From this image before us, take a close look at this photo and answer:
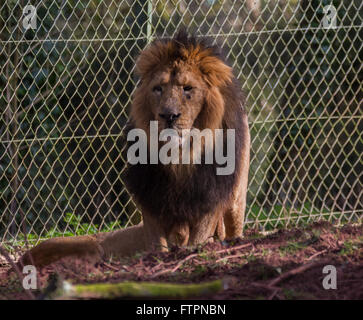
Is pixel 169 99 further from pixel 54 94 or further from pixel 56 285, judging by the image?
pixel 54 94

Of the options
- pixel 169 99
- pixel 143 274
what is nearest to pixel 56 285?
pixel 143 274

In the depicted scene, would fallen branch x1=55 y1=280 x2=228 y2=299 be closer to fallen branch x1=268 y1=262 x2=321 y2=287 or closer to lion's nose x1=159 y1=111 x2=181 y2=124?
fallen branch x1=268 y1=262 x2=321 y2=287

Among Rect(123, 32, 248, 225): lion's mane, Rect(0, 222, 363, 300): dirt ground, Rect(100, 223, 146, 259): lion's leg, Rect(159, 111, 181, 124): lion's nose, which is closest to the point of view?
Rect(0, 222, 363, 300): dirt ground

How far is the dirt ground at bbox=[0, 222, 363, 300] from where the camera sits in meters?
2.40

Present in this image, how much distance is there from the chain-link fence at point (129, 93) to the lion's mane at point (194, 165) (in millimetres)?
1253

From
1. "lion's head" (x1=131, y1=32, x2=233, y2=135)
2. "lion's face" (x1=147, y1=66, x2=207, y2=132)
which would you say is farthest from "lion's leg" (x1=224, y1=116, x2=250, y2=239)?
"lion's face" (x1=147, y1=66, x2=207, y2=132)

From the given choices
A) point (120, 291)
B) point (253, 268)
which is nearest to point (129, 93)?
point (253, 268)

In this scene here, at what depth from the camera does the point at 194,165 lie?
4.00 meters

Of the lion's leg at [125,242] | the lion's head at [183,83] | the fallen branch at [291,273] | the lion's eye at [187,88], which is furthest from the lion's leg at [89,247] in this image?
the fallen branch at [291,273]

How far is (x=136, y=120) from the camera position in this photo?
4.07 m

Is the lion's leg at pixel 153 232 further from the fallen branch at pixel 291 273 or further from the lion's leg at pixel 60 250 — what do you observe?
the fallen branch at pixel 291 273

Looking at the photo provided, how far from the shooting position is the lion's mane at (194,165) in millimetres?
3967

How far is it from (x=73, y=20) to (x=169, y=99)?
8.47ft

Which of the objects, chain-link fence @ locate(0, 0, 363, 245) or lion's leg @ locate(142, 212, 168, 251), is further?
chain-link fence @ locate(0, 0, 363, 245)
